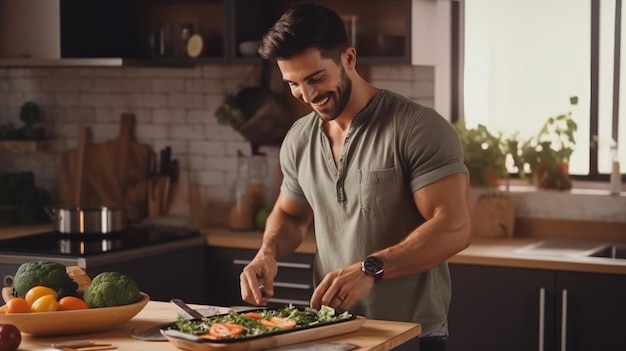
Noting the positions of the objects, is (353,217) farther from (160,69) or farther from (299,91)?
(160,69)

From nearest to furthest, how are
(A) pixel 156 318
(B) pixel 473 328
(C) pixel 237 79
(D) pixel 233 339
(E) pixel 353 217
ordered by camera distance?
(D) pixel 233 339, (A) pixel 156 318, (E) pixel 353 217, (B) pixel 473 328, (C) pixel 237 79

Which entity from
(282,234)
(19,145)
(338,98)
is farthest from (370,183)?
(19,145)

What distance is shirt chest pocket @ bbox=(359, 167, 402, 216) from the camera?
3.22 meters

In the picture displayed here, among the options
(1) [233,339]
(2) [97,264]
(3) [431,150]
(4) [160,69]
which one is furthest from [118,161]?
(1) [233,339]

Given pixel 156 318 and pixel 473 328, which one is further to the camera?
pixel 473 328

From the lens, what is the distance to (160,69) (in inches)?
228

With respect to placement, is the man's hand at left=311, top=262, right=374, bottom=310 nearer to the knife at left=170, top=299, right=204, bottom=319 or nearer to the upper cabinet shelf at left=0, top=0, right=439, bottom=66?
the knife at left=170, top=299, right=204, bottom=319

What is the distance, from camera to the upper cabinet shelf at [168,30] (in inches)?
202

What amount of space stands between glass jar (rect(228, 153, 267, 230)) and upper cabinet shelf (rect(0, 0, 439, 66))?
560mm

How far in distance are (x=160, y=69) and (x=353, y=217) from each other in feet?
8.96

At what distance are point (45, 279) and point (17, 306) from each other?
161 millimetres

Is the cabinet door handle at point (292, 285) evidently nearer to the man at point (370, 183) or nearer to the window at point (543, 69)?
the window at point (543, 69)

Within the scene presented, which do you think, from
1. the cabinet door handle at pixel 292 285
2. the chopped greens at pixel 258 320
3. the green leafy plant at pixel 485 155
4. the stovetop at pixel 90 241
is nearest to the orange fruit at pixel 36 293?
the chopped greens at pixel 258 320

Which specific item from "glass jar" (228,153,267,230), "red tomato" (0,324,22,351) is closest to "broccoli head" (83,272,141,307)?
"red tomato" (0,324,22,351)
